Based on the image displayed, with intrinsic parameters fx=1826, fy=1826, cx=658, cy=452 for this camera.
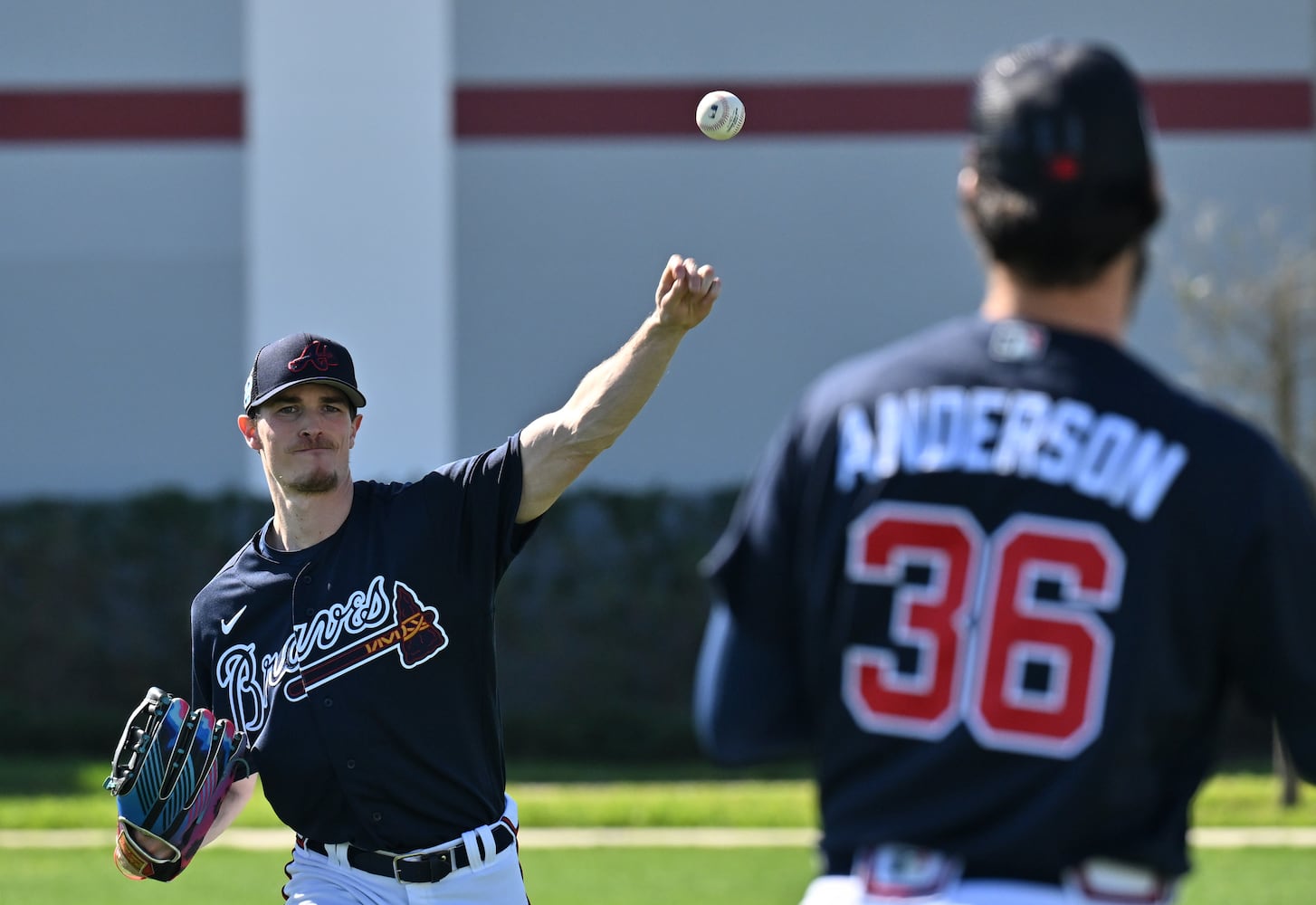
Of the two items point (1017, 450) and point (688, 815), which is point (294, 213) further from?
point (1017, 450)

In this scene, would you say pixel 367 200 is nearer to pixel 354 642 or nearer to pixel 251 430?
pixel 251 430

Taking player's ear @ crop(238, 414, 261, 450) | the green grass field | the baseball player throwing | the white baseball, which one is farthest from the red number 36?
the green grass field

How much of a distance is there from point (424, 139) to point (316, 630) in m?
13.6

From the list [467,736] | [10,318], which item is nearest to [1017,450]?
[467,736]

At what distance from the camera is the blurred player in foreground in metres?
2.36

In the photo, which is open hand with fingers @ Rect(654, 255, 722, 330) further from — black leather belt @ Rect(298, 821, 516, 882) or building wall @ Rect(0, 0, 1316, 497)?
building wall @ Rect(0, 0, 1316, 497)

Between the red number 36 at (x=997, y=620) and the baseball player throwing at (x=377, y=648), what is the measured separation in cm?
206

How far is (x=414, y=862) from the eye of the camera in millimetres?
4602

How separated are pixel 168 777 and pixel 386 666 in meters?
0.62

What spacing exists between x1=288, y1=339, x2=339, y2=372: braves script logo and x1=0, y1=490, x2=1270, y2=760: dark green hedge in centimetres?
1185

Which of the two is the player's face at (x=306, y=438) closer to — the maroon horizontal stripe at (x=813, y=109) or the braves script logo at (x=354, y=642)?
the braves script logo at (x=354, y=642)

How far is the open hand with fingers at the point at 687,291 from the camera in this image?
13.4ft

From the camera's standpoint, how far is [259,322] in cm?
1780

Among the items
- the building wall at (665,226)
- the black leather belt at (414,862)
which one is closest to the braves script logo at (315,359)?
the black leather belt at (414,862)
